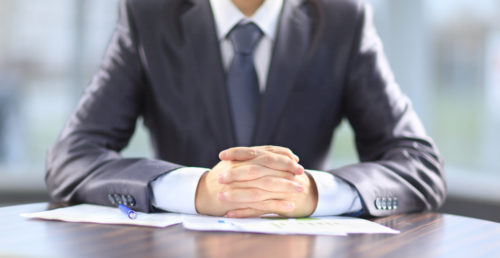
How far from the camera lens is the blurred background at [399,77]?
3.80m

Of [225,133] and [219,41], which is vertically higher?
[219,41]

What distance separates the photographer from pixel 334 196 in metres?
1.19

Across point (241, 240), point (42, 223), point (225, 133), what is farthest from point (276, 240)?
point (225, 133)

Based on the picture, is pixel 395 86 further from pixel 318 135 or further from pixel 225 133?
pixel 225 133

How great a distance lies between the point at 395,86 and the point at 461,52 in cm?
244

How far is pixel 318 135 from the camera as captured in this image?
1.81 m

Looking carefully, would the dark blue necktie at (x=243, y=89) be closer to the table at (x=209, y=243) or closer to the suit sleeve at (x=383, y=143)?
the suit sleeve at (x=383, y=143)

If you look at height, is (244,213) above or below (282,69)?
below

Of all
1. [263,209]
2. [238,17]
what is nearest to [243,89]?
[238,17]

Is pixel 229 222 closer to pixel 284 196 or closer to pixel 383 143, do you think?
pixel 284 196

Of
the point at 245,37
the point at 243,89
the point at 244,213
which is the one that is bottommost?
the point at 244,213

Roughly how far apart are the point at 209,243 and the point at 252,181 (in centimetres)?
35

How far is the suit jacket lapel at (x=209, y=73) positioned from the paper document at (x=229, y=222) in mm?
574

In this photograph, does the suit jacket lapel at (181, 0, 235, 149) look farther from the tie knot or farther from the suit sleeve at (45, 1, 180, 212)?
the suit sleeve at (45, 1, 180, 212)
